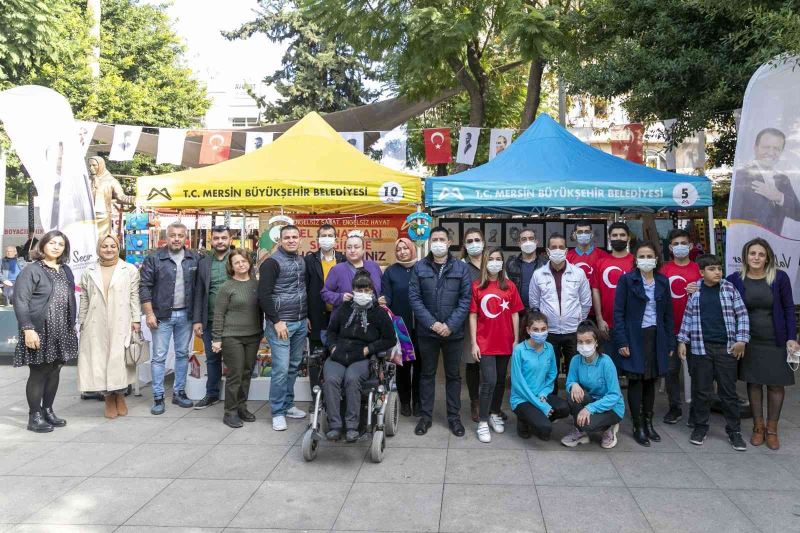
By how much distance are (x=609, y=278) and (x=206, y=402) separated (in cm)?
437

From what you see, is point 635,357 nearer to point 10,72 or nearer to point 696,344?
point 696,344

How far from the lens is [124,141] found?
Result: 11.2 meters

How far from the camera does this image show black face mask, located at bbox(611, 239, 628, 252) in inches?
242

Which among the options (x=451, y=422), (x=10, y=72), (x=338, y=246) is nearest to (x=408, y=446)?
(x=451, y=422)

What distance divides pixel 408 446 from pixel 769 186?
4.18 meters

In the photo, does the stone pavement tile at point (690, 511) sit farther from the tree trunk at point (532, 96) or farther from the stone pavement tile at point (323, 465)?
the tree trunk at point (532, 96)

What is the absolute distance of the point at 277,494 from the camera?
420cm

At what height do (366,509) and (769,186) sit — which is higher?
Result: (769,186)

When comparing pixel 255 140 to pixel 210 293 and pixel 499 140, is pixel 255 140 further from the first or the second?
pixel 210 293

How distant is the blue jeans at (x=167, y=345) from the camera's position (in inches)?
250

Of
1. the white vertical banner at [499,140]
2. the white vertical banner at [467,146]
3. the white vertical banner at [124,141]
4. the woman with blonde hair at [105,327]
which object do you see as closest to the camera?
the woman with blonde hair at [105,327]

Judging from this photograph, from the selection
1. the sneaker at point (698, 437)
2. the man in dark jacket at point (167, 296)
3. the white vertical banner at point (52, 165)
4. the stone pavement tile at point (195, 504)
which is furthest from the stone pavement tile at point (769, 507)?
the white vertical banner at point (52, 165)

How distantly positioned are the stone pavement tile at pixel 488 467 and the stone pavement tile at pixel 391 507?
0.97ft

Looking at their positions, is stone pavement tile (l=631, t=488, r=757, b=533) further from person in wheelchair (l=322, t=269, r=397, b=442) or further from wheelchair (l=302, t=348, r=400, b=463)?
person in wheelchair (l=322, t=269, r=397, b=442)
